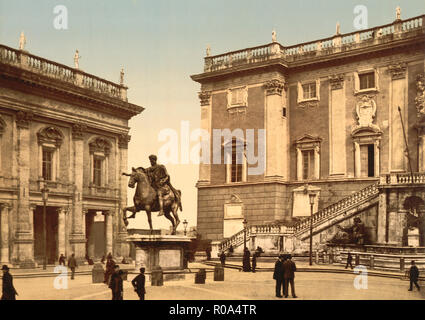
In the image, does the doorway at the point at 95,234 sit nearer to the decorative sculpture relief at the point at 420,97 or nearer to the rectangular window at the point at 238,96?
the rectangular window at the point at 238,96

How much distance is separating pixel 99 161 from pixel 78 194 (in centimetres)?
339

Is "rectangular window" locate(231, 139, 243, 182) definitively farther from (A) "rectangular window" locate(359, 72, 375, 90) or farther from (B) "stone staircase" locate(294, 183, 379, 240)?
(A) "rectangular window" locate(359, 72, 375, 90)

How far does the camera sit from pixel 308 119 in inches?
1714

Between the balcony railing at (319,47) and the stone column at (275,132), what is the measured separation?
7.13 ft

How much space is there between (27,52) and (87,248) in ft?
46.6

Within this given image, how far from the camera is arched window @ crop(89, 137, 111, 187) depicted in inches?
1640

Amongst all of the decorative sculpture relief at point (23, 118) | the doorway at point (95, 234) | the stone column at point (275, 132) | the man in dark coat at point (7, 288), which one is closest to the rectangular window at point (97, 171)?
the doorway at point (95, 234)

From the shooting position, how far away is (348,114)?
41562 mm

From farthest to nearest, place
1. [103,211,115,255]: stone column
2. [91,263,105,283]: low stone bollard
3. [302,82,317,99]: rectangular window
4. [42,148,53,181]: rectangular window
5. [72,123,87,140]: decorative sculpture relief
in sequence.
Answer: [302,82,317,99]: rectangular window → [103,211,115,255]: stone column → [72,123,87,140]: decorative sculpture relief → [42,148,53,181]: rectangular window → [91,263,105,283]: low stone bollard

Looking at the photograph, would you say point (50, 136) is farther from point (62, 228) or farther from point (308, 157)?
point (308, 157)

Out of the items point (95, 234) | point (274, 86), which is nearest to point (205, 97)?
point (274, 86)

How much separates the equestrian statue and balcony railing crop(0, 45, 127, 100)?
1547cm

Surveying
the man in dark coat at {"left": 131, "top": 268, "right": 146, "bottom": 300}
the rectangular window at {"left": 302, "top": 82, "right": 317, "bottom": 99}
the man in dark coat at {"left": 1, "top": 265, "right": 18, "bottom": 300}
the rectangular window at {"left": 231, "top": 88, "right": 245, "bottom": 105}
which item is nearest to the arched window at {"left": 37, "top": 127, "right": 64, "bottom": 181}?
the rectangular window at {"left": 231, "top": 88, "right": 245, "bottom": 105}
